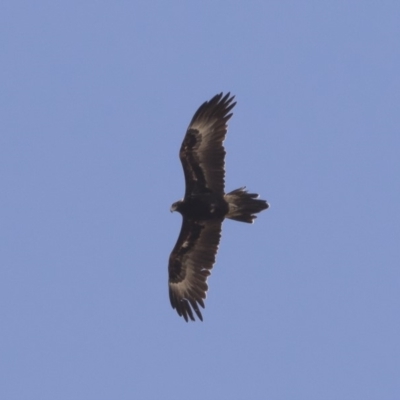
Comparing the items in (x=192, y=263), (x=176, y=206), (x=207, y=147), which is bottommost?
(x=192, y=263)

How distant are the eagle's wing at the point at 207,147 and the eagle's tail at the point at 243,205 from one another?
0.37 metres

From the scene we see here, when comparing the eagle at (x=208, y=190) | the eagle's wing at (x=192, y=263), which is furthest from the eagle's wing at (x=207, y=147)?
the eagle's wing at (x=192, y=263)

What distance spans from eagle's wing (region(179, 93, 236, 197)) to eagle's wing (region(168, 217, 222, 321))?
3.19ft

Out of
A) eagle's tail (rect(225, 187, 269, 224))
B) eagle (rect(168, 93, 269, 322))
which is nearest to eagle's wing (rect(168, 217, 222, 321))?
eagle (rect(168, 93, 269, 322))

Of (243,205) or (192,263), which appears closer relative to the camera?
(243,205)

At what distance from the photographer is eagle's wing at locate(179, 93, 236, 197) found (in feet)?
92.6

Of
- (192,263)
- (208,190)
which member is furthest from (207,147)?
(192,263)

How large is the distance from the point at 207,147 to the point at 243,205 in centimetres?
143

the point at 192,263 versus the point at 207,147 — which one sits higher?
the point at 207,147

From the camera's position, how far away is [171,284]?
2955cm

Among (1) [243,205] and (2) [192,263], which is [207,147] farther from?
(2) [192,263]

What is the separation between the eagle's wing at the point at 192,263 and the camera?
28.9 m

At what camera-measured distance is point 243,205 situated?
2792cm

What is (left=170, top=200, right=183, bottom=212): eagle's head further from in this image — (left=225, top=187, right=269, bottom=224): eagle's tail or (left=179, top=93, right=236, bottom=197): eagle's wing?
(left=225, top=187, right=269, bottom=224): eagle's tail
